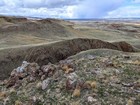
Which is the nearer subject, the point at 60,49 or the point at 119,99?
the point at 119,99

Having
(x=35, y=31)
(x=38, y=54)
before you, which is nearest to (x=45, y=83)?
(x=38, y=54)

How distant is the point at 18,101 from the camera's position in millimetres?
11711

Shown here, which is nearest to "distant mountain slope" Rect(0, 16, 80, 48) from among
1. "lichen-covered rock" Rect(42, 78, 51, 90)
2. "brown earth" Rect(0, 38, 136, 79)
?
"brown earth" Rect(0, 38, 136, 79)

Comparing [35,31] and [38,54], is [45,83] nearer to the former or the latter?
[38,54]

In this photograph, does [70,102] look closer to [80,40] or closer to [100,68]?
[100,68]

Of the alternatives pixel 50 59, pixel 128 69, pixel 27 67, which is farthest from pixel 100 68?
pixel 50 59

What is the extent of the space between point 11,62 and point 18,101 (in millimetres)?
12291

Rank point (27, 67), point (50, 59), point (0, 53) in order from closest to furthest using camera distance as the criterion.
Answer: point (27, 67) → point (50, 59) → point (0, 53)

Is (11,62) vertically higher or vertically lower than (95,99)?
lower

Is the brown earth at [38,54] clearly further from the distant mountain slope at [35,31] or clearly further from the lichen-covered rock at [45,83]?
the distant mountain slope at [35,31]

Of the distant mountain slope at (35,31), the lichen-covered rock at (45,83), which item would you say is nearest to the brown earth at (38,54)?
the lichen-covered rock at (45,83)

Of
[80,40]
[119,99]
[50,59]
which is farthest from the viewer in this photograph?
[80,40]

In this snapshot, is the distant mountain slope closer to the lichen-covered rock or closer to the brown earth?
the brown earth

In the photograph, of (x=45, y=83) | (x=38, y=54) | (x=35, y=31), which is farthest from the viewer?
(x=35, y=31)
